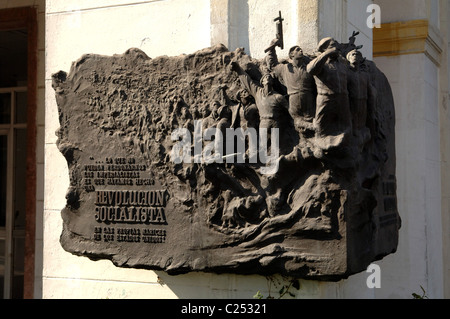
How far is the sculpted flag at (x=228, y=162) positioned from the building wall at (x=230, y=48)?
39 cm

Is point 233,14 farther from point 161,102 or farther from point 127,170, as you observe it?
point 127,170

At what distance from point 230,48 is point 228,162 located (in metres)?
1.07

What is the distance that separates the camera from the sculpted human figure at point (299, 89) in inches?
187

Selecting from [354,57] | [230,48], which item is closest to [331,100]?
[354,57]

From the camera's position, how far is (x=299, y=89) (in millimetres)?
4754

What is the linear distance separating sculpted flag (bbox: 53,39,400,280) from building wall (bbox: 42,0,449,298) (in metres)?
0.39

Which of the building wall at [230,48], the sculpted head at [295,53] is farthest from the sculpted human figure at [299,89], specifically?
the building wall at [230,48]

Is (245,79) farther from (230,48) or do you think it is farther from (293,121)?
(230,48)

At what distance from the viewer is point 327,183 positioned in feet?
15.4

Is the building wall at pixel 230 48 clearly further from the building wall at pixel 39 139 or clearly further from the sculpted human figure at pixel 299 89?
the building wall at pixel 39 139

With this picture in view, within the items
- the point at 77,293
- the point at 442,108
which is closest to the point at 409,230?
the point at 442,108

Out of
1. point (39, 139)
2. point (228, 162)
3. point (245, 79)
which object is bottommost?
point (228, 162)

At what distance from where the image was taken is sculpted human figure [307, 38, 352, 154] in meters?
4.62

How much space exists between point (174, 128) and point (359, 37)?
1.88 metres
